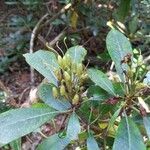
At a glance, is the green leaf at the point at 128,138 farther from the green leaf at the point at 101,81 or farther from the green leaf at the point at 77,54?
the green leaf at the point at 77,54

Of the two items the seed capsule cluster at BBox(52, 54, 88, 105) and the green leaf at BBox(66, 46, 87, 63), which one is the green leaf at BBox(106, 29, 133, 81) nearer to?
the green leaf at BBox(66, 46, 87, 63)

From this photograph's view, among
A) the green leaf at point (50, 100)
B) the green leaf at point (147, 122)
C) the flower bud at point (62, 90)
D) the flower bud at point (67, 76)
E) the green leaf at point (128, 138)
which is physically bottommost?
the green leaf at point (128, 138)

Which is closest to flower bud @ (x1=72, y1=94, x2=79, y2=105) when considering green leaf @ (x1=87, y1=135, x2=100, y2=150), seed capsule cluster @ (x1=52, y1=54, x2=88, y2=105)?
seed capsule cluster @ (x1=52, y1=54, x2=88, y2=105)

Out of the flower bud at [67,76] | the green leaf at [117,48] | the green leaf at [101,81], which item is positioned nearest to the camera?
the flower bud at [67,76]

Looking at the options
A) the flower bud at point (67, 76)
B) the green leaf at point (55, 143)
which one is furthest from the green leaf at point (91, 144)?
the flower bud at point (67, 76)

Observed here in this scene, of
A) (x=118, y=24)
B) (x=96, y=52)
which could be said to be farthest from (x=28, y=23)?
(x=118, y=24)

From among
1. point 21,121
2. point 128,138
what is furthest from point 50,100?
point 128,138
